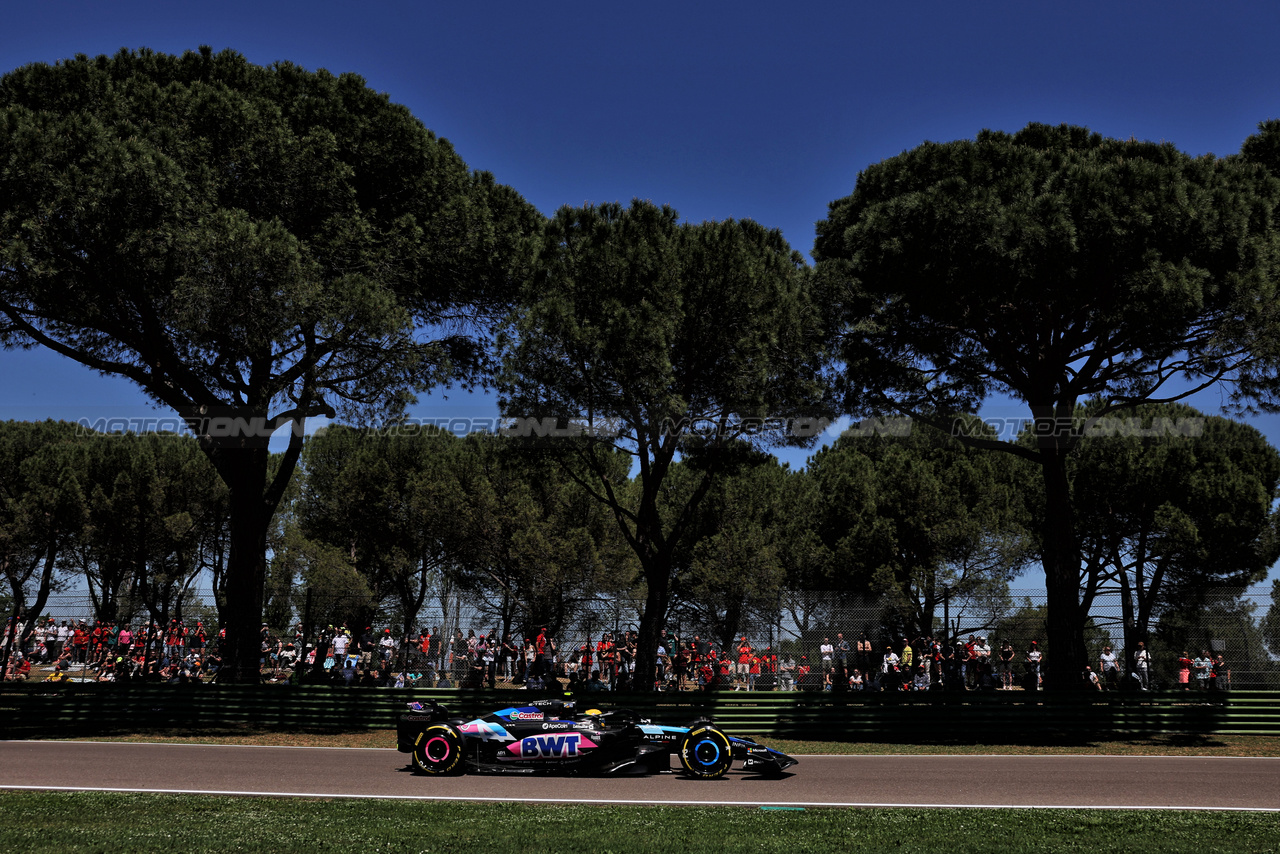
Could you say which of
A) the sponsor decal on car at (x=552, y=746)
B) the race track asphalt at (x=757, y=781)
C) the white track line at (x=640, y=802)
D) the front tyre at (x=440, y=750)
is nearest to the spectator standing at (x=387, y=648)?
the race track asphalt at (x=757, y=781)

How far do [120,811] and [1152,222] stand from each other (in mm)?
17541

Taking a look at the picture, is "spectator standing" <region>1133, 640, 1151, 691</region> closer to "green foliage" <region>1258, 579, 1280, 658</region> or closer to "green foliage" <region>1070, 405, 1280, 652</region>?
"green foliage" <region>1258, 579, 1280, 658</region>

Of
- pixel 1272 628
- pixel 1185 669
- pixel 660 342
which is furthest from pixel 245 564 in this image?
pixel 1272 628

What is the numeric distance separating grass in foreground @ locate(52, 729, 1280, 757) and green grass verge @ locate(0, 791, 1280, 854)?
22.3 ft

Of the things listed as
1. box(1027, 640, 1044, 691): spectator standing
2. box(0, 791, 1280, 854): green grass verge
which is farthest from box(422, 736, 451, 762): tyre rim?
box(1027, 640, 1044, 691): spectator standing

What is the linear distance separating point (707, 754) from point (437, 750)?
10.7 ft

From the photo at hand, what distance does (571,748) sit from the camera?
35.0 feet

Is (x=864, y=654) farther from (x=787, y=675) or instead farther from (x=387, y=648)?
(x=387, y=648)

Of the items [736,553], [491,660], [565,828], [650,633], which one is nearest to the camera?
[565,828]

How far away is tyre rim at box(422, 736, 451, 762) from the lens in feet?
35.3

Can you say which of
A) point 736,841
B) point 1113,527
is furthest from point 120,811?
point 1113,527

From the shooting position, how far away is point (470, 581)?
119 ft

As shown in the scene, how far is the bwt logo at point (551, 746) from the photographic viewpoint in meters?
10.7

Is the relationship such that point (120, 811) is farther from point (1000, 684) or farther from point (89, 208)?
point (1000, 684)
